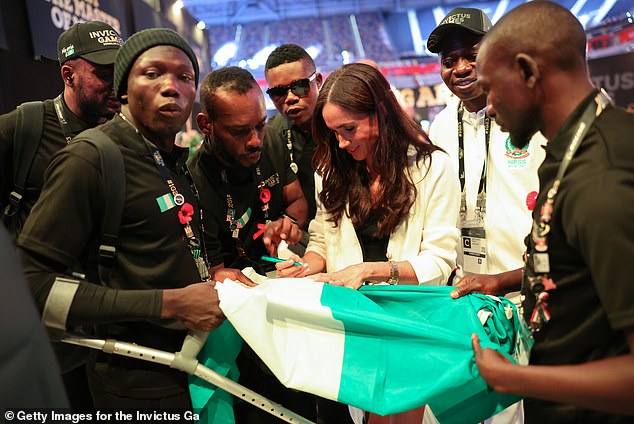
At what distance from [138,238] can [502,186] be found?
6.00 ft

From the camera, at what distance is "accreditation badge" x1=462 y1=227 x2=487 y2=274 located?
281 centimetres

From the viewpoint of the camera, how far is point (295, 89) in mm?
3465

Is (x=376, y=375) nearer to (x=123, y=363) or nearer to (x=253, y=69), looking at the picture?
(x=123, y=363)

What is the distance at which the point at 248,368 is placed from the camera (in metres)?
2.48

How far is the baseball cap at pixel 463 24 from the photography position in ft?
9.41

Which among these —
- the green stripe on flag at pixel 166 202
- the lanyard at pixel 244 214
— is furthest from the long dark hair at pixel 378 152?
the green stripe on flag at pixel 166 202

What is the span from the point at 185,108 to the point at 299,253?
4.95 feet

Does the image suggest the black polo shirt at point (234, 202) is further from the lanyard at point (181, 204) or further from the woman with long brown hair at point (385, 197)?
the lanyard at point (181, 204)

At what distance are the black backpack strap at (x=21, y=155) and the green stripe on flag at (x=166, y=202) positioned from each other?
4.04ft


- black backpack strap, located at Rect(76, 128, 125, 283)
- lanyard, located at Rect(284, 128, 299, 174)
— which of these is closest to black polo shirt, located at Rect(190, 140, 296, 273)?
lanyard, located at Rect(284, 128, 299, 174)

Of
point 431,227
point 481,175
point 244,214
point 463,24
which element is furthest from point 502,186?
point 244,214

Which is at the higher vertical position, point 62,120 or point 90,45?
point 90,45

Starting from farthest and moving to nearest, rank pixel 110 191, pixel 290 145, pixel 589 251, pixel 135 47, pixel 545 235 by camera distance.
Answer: pixel 290 145 → pixel 135 47 → pixel 110 191 → pixel 545 235 → pixel 589 251

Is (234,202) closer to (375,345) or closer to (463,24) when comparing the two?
(375,345)
